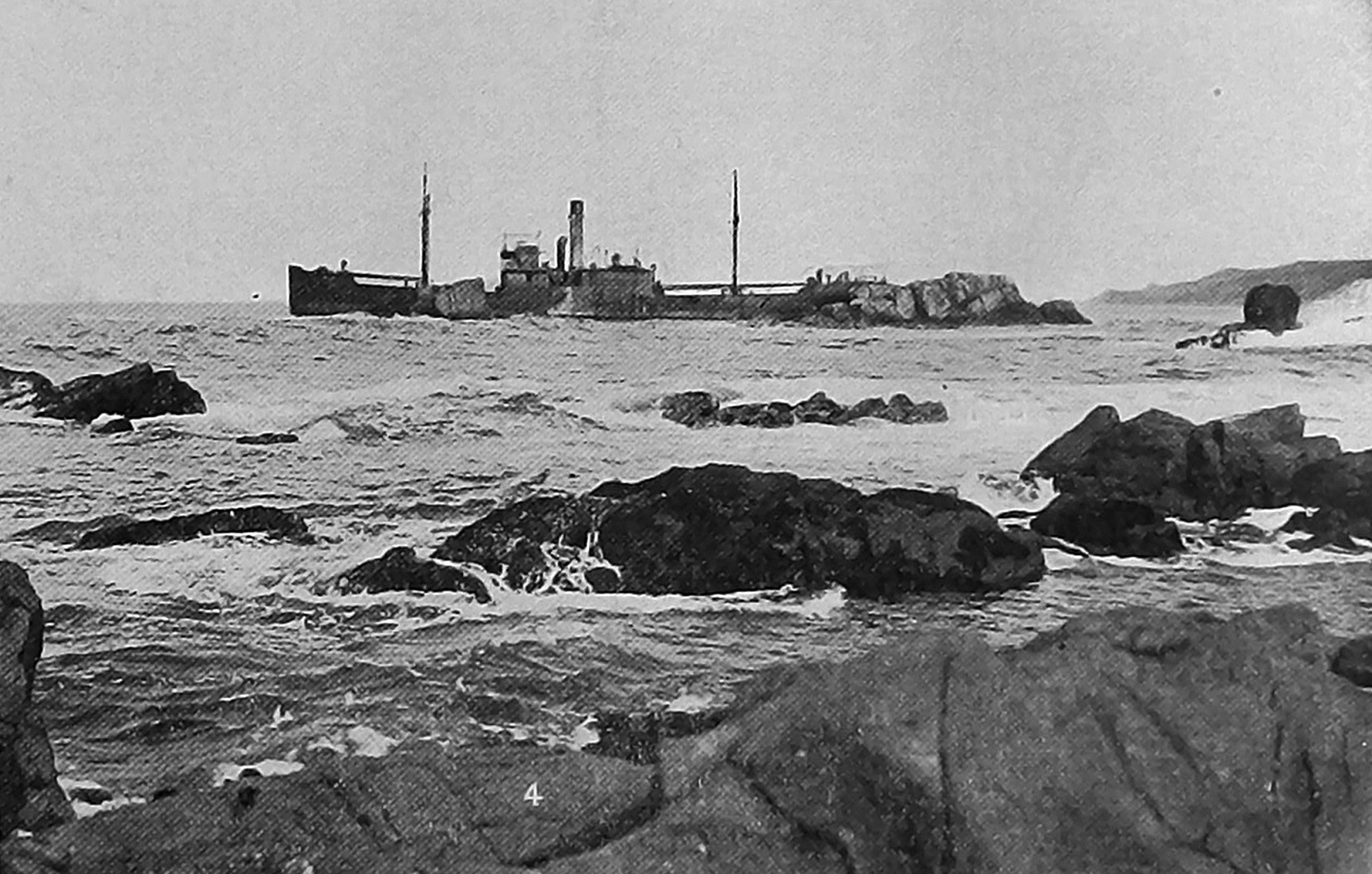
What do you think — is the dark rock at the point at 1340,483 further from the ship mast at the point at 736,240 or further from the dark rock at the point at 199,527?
the dark rock at the point at 199,527

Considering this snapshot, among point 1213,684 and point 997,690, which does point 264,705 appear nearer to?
point 997,690

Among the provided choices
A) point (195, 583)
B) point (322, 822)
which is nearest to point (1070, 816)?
point (322, 822)

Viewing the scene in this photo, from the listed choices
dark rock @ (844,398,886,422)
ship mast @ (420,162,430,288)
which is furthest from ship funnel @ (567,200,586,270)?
dark rock @ (844,398,886,422)

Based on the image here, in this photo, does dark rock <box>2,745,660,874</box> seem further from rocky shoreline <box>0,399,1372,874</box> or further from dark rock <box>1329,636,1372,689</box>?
dark rock <box>1329,636,1372,689</box>

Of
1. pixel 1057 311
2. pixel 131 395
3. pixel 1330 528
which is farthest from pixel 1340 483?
pixel 131 395

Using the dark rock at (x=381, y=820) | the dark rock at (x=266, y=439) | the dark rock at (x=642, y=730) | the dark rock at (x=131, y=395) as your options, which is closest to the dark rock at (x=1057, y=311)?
the dark rock at (x=642, y=730)

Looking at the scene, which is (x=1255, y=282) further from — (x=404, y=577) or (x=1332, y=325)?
(x=404, y=577)
